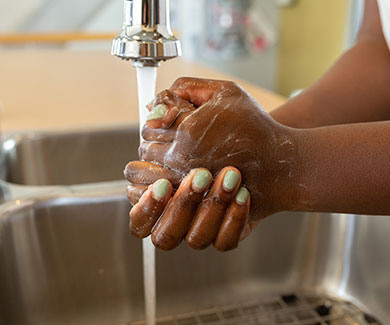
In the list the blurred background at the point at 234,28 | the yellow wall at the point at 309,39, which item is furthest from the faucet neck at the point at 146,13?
the blurred background at the point at 234,28

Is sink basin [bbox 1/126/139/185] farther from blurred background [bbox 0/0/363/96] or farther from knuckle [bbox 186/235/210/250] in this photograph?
blurred background [bbox 0/0/363/96]

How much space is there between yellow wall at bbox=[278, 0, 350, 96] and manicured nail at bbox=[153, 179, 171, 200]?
2.95 meters

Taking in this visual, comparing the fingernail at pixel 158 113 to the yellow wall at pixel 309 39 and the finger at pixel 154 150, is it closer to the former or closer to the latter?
the finger at pixel 154 150

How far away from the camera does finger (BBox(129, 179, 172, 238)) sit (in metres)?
0.40

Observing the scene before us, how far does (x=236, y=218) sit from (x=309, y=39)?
3326 millimetres

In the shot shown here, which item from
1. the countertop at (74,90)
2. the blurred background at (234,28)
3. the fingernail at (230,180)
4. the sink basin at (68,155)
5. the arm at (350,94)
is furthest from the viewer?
the blurred background at (234,28)

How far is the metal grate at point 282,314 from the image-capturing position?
0.66 metres

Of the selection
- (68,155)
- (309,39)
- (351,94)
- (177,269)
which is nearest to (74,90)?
(68,155)

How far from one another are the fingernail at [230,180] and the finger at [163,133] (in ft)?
0.19

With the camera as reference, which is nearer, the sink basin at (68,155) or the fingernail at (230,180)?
the fingernail at (230,180)

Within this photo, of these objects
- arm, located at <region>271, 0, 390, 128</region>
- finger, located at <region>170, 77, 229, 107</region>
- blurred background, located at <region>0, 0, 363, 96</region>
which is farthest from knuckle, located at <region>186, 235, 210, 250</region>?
blurred background, located at <region>0, 0, 363, 96</region>

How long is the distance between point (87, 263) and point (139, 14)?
0.37m

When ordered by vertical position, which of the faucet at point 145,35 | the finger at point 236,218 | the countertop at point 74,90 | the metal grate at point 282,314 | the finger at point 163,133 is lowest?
the metal grate at point 282,314

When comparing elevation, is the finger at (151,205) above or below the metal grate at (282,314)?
above
